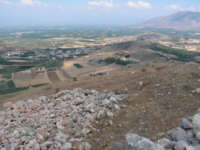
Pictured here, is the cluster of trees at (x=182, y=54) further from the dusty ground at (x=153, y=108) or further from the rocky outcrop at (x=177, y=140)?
the rocky outcrop at (x=177, y=140)

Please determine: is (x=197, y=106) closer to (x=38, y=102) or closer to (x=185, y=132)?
(x=185, y=132)

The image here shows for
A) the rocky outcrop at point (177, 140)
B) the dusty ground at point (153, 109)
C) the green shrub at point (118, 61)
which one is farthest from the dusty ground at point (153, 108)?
the green shrub at point (118, 61)

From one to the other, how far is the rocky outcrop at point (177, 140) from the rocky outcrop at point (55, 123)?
334 centimetres

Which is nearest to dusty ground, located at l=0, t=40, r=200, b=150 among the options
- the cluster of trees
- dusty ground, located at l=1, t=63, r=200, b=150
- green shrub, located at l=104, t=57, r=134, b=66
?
dusty ground, located at l=1, t=63, r=200, b=150

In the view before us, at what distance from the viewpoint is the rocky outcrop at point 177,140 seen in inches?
271

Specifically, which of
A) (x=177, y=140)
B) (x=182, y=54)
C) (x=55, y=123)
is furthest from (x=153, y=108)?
(x=182, y=54)

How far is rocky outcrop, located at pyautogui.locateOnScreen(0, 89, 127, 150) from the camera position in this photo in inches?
385

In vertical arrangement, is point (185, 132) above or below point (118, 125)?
above

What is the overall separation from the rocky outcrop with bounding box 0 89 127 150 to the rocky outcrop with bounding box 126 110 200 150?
3.34m

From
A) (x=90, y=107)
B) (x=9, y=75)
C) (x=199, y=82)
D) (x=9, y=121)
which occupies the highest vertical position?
(x=199, y=82)

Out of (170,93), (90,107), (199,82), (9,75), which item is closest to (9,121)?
(90,107)

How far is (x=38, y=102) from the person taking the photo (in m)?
16.6

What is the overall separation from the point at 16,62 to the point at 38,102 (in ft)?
293

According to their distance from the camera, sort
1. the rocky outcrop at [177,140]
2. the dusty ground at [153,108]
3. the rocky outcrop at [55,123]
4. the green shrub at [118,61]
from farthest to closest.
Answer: the green shrub at [118,61] → the dusty ground at [153,108] → the rocky outcrop at [55,123] → the rocky outcrop at [177,140]
